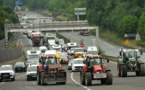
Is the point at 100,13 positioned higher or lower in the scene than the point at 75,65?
higher

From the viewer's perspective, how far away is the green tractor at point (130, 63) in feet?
164

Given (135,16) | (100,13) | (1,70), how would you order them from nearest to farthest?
(1,70) → (135,16) → (100,13)

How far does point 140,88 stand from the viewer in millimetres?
36344

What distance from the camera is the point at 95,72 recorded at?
40469 millimetres

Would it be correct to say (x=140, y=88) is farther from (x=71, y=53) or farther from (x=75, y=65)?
(x=71, y=53)

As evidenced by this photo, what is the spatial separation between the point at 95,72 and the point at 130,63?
1047cm

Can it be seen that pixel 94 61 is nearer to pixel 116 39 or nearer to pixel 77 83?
pixel 77 83

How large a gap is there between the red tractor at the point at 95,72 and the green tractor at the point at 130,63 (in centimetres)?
839

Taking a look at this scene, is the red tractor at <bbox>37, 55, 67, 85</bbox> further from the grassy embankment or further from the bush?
the grassy embankment

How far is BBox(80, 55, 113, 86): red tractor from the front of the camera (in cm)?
4031

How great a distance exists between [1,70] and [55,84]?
1173 cm

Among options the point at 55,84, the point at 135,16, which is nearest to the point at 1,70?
the point at 55,84

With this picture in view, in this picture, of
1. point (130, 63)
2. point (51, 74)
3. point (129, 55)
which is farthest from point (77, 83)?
point (129, 55)

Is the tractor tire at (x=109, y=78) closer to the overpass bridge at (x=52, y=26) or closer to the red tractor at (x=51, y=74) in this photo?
the red tractor at (x=51, y=74)
